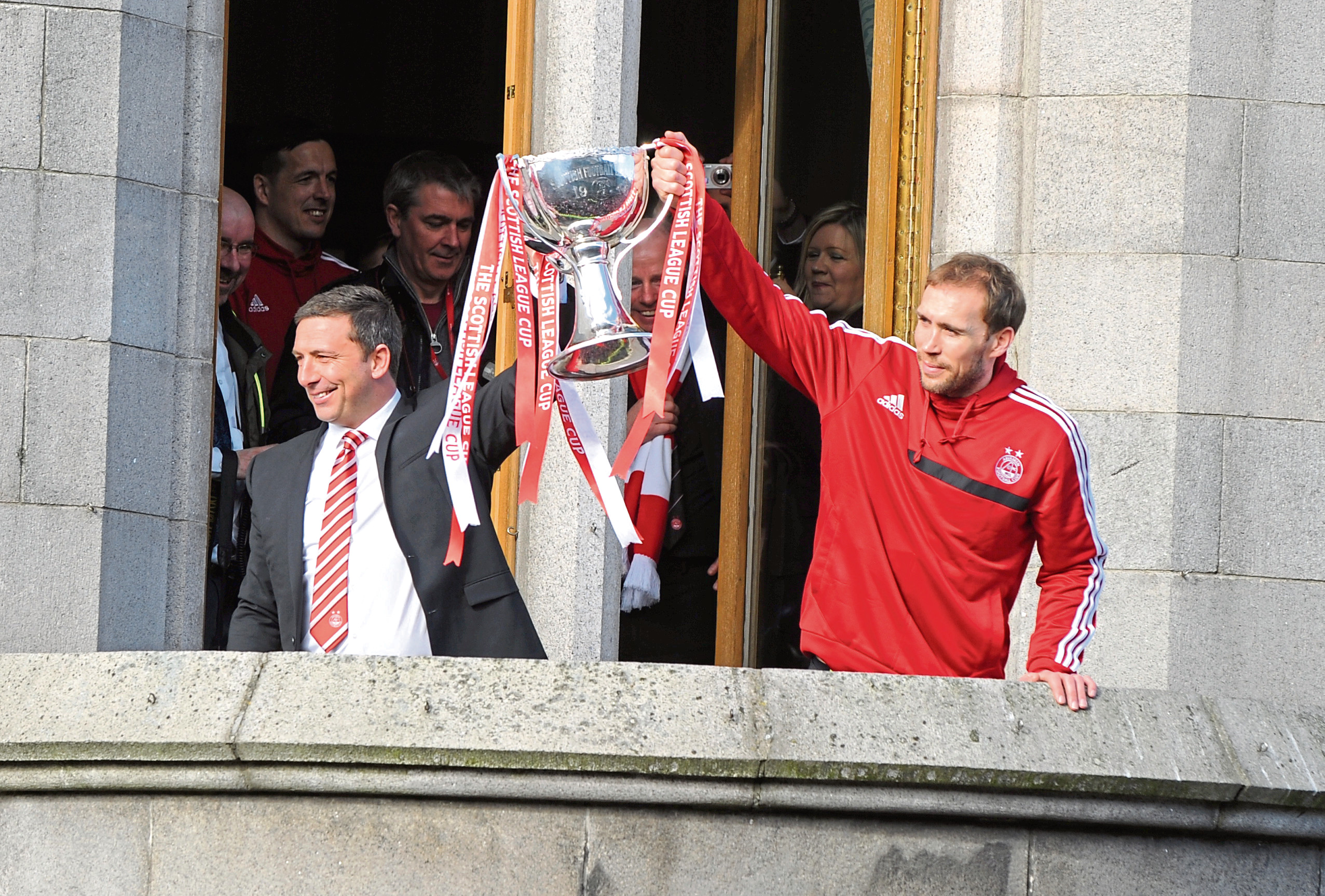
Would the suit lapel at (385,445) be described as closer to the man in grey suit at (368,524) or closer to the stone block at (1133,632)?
the man in grey suit at (368,524)

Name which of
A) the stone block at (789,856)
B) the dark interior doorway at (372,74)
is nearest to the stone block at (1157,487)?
the stone block at (789,856)

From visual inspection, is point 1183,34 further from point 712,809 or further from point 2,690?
point 2,690

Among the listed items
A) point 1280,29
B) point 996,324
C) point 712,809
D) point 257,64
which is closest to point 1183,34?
point 1280,29

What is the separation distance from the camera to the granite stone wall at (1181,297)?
6402 millimetres

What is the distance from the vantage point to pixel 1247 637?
6387 millimetres

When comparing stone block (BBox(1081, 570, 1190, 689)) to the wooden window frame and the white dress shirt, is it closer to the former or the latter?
Answer: the wooden window frame

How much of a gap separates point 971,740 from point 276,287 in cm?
449

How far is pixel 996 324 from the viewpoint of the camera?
5035 mm

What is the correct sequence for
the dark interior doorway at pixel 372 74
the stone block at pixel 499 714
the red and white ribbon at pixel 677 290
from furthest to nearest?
the dark interior doorway at pixel 372 74, the red and white ribbon at pixel 677 290, the stone block at pixel 499 714

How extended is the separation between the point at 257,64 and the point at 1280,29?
6527mm

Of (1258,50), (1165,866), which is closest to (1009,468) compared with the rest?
(1165,866)

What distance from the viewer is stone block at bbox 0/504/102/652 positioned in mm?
5941

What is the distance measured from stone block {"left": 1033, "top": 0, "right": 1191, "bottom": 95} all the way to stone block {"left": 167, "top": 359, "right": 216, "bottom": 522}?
288 centimetres

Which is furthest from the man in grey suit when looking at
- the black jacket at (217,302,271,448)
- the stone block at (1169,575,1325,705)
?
the stone block at (1169,575,1325,705)
